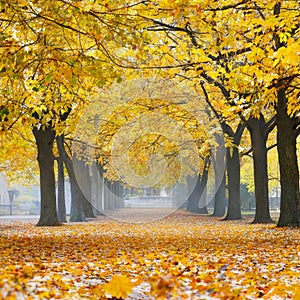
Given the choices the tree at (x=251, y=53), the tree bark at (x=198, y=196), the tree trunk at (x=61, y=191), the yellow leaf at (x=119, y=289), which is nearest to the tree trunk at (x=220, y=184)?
the tree bark at (x=198, y=196)

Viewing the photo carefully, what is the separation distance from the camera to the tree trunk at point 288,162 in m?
15.8

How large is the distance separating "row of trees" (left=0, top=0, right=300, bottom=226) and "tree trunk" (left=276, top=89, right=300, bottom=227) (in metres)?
0.03

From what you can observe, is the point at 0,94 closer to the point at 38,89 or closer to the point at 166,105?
the point at 38,89

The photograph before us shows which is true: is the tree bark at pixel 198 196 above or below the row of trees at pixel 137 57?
below

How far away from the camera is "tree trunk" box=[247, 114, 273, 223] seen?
68.5 ft

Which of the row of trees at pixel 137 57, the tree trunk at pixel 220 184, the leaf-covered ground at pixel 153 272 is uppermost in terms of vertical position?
the row of trees at pixel 137 57

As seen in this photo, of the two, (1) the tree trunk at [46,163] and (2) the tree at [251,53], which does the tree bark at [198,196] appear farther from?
(2) the tree at [251,53]

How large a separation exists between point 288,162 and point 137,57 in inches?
267

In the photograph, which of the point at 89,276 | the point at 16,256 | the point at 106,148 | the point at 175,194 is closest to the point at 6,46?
the point at 16,256

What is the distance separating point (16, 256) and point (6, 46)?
3821 millimetres

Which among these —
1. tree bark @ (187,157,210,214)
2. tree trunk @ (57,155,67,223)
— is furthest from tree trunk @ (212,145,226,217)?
tree trunk @ (57,155,67,223)

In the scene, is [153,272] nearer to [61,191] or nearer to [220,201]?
[61,191]

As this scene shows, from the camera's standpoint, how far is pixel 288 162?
15875 millimetres

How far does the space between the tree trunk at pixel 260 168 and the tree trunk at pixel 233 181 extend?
377cm
